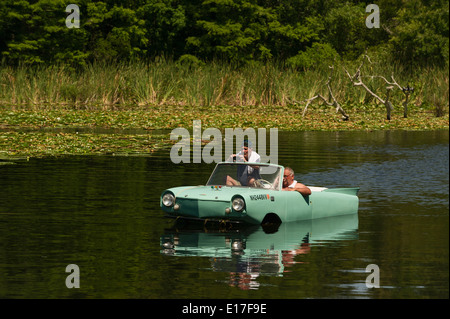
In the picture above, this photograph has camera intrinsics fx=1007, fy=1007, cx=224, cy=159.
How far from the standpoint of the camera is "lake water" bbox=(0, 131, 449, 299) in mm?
11281

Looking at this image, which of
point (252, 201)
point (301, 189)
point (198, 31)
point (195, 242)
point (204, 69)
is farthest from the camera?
point (198, 31)

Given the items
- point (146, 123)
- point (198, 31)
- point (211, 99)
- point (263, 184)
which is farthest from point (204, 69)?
point (263, 184)

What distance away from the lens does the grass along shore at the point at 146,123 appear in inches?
1247

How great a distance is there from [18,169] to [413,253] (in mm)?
14234

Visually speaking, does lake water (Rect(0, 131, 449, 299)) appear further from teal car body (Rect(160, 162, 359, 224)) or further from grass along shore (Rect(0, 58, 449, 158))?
grass along shore (Rect(0, 58, 449, 158))

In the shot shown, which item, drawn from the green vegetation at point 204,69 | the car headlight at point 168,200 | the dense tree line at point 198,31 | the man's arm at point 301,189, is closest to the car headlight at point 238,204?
the car headlight at point 168,200

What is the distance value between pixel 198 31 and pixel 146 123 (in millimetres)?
33166

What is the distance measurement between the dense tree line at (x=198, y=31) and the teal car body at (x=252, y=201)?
149ft

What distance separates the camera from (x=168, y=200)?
16.0 meters

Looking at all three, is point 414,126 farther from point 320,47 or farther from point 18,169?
point 320,47

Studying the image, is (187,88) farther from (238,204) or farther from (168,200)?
(238,204)

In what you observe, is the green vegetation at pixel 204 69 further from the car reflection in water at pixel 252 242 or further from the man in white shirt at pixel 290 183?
the car reflection in water at pixel 252 242

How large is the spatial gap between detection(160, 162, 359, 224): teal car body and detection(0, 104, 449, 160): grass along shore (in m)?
13.4
